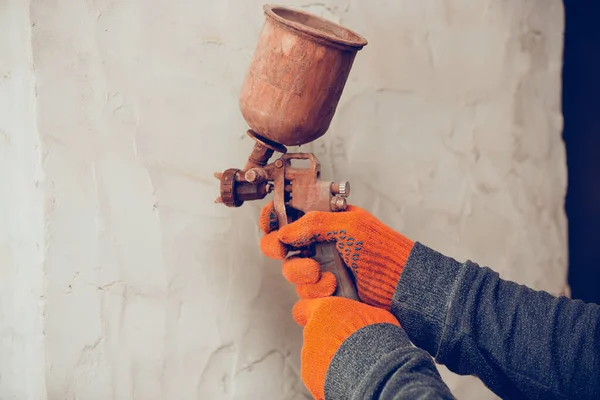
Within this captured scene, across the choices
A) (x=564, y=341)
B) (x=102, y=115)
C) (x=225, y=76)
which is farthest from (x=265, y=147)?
(x=564, y=341)

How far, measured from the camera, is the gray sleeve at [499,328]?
114 centimetres

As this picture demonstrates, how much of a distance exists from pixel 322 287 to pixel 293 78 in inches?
18.0

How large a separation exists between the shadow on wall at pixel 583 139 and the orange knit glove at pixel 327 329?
121cm

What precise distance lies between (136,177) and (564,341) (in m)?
1.03

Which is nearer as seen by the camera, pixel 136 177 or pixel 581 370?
pixel 581 370

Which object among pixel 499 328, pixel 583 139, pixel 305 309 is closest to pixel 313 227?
pixel 305 309

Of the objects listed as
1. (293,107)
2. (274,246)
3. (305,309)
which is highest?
(293,107)

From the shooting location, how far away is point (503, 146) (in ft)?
6.26

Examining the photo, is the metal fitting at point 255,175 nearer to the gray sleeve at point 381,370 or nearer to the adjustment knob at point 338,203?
the adjustment knob at point 338,203

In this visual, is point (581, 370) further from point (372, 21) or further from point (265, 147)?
point (372, 21)

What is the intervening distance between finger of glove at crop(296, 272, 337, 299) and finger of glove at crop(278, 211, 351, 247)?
9 cm

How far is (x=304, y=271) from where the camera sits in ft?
4.03

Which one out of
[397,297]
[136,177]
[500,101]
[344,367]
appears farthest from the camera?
[500,101]

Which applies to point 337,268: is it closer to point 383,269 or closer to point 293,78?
point 383,269
